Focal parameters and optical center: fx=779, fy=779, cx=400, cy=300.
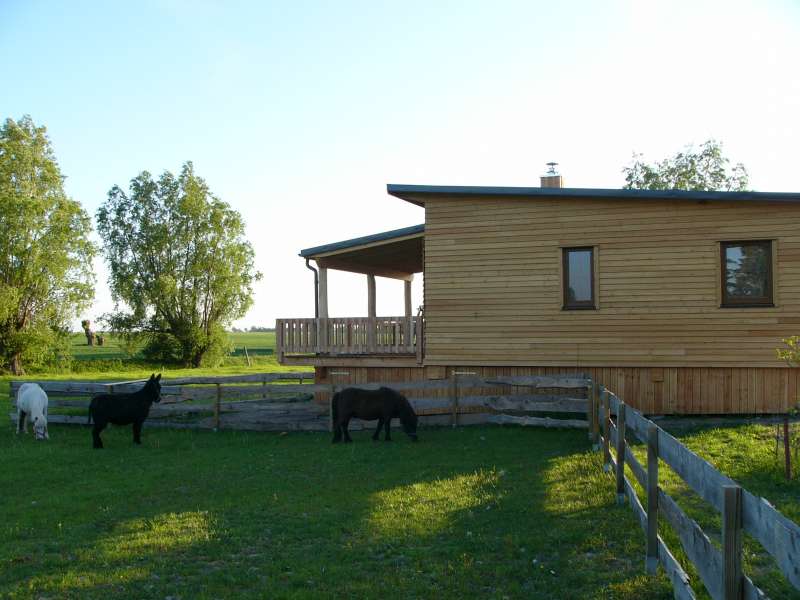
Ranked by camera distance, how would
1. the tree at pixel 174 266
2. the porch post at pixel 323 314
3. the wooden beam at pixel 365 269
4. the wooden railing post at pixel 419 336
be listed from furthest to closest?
1. the tree at pixel 174 266
2. the wooden beam at pixel 365 269
3. the porch post at pixel 323 314
4. the wooden railing post at pixel 419 336

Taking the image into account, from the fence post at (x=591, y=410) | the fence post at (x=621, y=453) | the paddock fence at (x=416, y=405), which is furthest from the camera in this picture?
the paddock fence at (x=416, y=405)

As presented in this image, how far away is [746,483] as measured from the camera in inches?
387

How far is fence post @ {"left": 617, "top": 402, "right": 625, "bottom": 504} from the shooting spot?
8.34 m

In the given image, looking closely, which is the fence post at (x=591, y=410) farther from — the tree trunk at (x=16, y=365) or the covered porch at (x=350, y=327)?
the tree trunk at (x=16, y=365)

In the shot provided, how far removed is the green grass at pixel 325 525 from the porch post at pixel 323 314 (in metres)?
5.55

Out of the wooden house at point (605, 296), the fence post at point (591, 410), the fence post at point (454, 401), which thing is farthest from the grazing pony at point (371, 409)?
the fence post at point (591, 410)

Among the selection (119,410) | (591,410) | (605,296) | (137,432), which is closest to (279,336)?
(137,432)

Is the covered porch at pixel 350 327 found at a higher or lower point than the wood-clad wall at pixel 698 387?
higher

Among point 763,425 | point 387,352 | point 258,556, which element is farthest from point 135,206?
point 258,556

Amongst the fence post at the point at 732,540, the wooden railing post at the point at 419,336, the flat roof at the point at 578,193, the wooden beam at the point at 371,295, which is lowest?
the fence post at the point at 732,540

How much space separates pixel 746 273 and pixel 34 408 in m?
15.3

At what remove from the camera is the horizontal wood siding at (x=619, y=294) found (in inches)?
631

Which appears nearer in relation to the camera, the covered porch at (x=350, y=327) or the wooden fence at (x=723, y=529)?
the wooden fence at (x=723, y=529)

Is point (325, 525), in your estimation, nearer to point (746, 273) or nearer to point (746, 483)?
point (746, 483)
